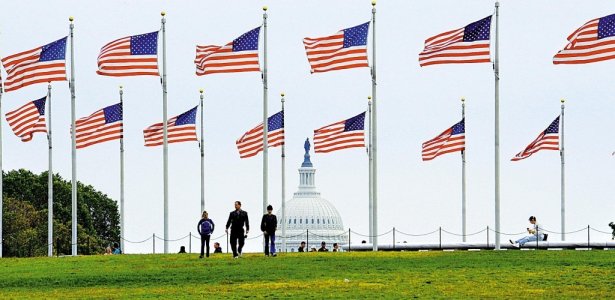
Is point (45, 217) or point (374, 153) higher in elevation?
point (374, 153)

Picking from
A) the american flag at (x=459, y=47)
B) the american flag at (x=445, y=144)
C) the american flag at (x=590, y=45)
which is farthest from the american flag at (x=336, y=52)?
the american flag at (x=445, y=144)

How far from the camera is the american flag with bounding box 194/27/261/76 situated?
70562mm

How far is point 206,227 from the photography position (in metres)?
61.0

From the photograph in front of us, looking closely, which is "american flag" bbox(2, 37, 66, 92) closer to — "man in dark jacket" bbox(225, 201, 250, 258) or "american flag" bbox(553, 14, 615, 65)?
"man in dark jacket" bbox(225, 201, 250, 258)

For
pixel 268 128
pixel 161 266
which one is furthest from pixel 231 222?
pixel 268 128

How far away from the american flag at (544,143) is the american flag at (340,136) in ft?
26.2

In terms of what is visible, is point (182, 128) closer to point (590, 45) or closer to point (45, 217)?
point (590, 45)

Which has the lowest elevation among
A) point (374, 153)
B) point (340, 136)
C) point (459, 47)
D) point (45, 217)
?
point (45, 217)

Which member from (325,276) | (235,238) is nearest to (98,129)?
(235,238)

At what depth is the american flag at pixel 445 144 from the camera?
8075 cm

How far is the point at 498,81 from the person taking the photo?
68.2 metres

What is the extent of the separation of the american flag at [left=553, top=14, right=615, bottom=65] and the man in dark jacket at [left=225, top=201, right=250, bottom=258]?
40.7 feet

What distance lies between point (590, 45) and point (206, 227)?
47.7 ft

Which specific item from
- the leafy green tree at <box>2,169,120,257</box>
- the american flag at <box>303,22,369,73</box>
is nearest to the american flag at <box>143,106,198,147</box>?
the american flag at <box>303,22,369,73</box>
